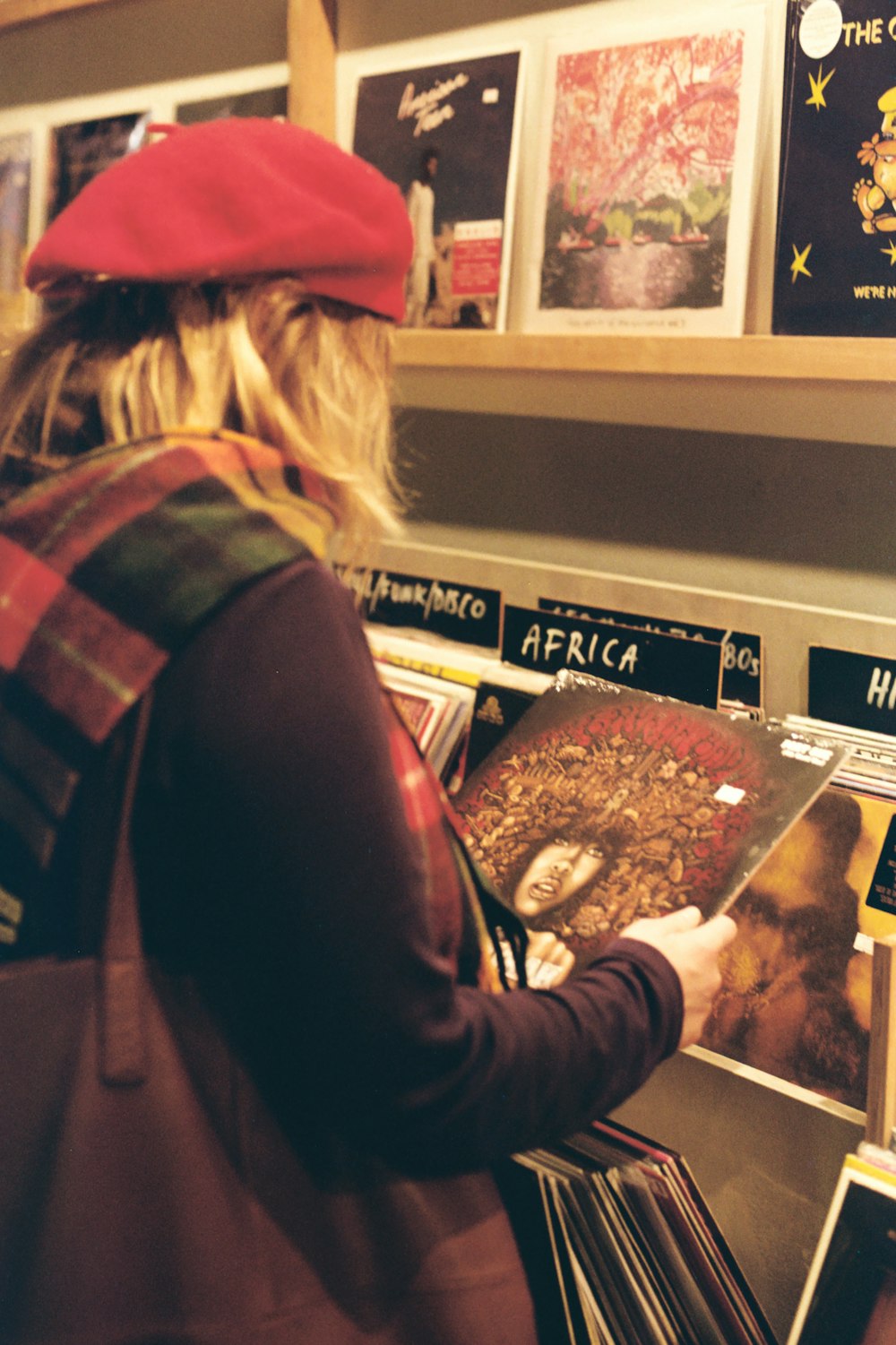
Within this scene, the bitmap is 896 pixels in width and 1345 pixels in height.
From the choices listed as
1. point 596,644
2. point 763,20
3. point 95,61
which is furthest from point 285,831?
point 95,61

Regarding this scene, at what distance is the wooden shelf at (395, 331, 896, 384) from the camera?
1.07m

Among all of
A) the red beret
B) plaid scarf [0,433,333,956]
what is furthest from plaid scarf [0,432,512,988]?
the red beret

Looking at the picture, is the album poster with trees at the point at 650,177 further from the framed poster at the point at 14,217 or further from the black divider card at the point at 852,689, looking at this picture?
the framed poster at the point at 14,217

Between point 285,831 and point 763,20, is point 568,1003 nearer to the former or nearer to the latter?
point 285,831

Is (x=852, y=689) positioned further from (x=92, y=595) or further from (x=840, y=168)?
(x=92, y=595)

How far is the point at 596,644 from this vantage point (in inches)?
52.9

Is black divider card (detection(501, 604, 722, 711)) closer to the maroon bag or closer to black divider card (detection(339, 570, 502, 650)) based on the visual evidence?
black divider card (detection(339, 570, 502, 650))

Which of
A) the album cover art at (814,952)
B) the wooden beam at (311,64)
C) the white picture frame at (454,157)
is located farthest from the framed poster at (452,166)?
the album cover art at (814,952)

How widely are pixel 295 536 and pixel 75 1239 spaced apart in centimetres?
46

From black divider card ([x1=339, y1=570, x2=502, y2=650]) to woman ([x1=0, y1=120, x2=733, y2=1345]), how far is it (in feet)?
2.16

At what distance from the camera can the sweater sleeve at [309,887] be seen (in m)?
0.60

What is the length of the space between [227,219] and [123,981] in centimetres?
53

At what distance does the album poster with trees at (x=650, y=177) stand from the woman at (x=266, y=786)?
493mm

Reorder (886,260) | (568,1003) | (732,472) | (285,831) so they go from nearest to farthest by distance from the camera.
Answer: (285,831)
(568,1003)
(886,260)
(732,472)
